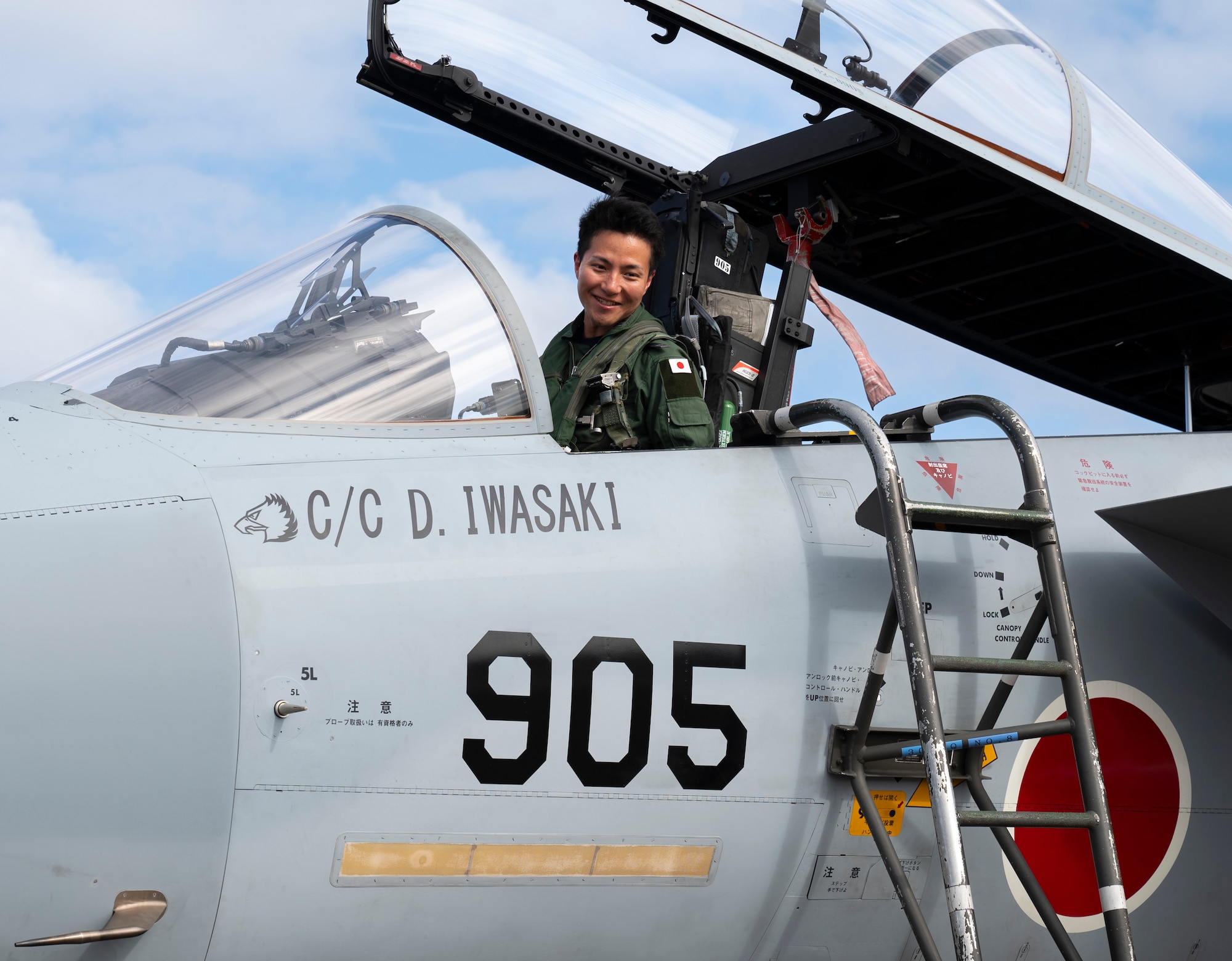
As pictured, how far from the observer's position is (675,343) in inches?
132

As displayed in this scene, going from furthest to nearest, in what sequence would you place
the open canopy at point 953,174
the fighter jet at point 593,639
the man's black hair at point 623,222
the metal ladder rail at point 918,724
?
the man's black hair at point 623,222, the open canopy at point 953,174, the metal ladder rail at point 918,724, the fighter jet at point 593,639

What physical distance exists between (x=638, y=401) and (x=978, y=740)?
1.28 metres

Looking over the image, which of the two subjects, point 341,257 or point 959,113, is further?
point 959,113

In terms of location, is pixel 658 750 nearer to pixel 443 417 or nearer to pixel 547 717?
pixel 547 717

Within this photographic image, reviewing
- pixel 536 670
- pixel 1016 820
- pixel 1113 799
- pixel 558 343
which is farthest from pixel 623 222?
pixel 1113 799

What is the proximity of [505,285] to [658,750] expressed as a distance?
131 cm

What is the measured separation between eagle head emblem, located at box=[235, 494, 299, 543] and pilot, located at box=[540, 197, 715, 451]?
79cm

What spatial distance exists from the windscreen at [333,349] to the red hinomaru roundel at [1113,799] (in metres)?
1.68

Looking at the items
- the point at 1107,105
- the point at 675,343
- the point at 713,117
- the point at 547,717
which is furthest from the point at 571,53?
the point at 547,717

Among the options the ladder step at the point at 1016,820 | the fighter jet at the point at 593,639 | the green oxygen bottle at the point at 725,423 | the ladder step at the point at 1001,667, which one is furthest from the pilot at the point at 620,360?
the ladder step at the point at 1016,820

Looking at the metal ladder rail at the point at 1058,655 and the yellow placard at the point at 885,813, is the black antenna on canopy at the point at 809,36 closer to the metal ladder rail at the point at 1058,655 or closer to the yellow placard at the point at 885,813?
the metal ladder rail at the point at 1058,655

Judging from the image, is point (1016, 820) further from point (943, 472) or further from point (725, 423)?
point (725, 423)

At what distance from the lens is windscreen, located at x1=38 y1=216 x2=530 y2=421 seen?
268cm

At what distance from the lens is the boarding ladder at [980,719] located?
8.07ft
